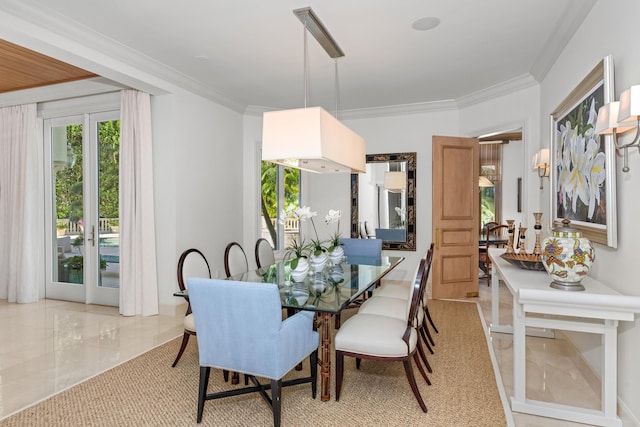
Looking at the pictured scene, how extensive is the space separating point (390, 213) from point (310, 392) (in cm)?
367

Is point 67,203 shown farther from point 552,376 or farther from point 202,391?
point 552,376

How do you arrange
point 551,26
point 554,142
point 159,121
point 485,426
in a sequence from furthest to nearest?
point 159,121 < point 554,142 < point 551,26 < point 485,426

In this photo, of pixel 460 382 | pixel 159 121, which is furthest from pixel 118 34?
pixel 460 382

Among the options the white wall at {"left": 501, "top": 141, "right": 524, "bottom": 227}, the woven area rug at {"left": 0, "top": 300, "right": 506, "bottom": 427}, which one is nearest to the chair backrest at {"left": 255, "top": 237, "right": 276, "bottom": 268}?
the woven area rug at {"left": 0, "top": 300, "right": 506, "bottom": 427}

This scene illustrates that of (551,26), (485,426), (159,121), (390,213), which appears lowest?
(485,426)

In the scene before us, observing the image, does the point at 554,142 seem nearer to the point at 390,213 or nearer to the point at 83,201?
the point at 390,213

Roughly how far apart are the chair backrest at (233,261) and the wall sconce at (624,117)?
285 centimetres

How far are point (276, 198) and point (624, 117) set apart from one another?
507 centimetres

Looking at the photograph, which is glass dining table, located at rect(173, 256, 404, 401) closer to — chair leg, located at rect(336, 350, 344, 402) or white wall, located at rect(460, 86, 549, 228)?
chair leg, located at rect(336, 350, 344, 402)

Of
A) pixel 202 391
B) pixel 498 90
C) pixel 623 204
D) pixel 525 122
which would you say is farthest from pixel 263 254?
pixel 498 90

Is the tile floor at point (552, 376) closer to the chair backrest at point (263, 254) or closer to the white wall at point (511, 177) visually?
the chair backrest at point (263, 254)

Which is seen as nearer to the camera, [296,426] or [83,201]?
[296,426]

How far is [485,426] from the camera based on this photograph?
7.40 feet

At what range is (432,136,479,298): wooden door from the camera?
5.08m
